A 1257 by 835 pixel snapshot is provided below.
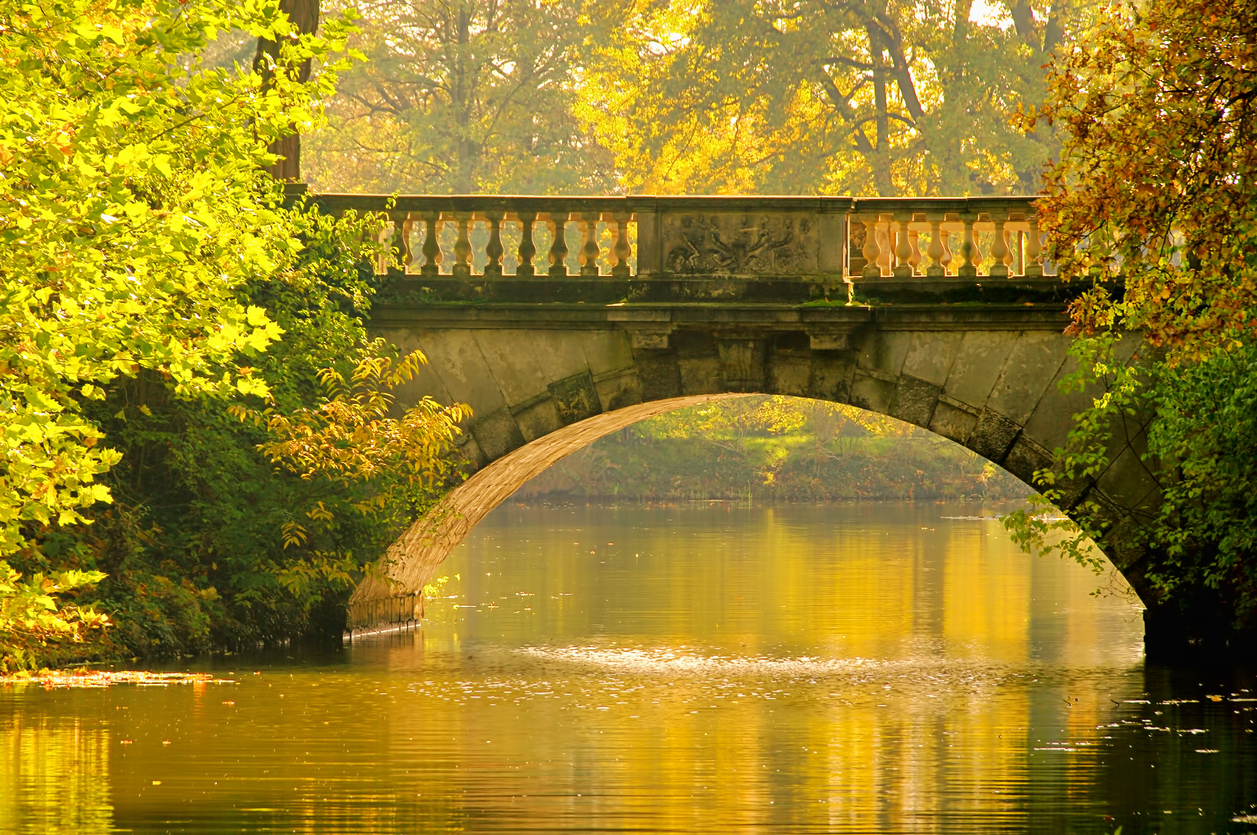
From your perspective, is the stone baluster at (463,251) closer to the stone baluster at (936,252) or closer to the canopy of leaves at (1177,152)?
the stone baluster at (936,252)

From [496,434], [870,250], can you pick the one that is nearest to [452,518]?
[496,434]

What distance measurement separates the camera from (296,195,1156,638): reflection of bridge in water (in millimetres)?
14484

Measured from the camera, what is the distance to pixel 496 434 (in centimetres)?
1511

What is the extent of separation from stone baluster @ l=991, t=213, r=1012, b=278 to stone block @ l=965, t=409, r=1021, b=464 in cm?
118

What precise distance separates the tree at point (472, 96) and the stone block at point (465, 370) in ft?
91.2

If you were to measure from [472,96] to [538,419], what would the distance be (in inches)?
1173

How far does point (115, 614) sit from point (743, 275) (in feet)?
19.1

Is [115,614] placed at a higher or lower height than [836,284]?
lower

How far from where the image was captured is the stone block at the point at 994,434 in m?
14.5

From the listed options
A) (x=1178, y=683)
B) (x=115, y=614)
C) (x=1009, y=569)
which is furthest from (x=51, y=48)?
(x=1009, y=569)

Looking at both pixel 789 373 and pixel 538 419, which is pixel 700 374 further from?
pixel 538 419

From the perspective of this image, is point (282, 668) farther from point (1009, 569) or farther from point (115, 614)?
point (1009, 569)

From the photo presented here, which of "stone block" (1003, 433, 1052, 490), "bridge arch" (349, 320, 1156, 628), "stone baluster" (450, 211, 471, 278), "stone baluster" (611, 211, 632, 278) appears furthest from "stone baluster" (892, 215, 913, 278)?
"stone baluster" (450, 211, 471, 278)

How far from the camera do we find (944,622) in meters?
17.4
